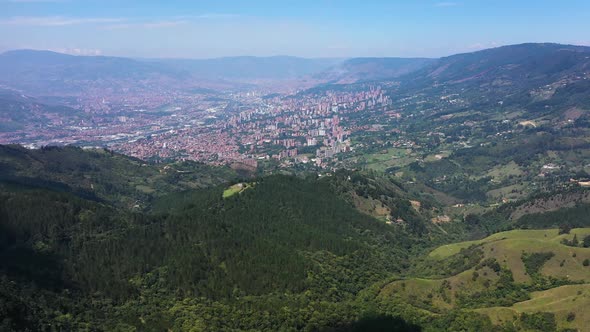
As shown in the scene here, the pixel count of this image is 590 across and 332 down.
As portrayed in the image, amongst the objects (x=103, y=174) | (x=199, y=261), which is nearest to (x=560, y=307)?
(x=199, y=261)

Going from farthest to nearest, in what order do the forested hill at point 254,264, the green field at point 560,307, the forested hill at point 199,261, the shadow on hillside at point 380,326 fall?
the forested hill at point 199,261
the forested hill at point 254,264
the shadow on hillside at point 380,326
the green field at point 560,307

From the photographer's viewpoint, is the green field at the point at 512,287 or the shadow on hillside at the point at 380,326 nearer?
the shadow on hillside at the point at 380,326

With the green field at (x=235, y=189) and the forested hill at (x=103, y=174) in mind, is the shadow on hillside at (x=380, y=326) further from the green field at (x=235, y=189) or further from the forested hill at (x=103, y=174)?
the forested hill at (x=103, y=174)

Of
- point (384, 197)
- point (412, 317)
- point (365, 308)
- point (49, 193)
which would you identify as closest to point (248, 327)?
point (365, 308)

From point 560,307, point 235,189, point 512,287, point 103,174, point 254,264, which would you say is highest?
point 235,189

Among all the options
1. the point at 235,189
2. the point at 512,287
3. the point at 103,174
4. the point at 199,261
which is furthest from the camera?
the point at 103,174

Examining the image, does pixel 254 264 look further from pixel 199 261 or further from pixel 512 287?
pixel 512 287

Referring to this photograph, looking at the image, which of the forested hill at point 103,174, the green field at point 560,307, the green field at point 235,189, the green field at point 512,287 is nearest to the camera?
the green field at point 560,307

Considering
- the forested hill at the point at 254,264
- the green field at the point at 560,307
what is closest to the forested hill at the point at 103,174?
the forested hill at the point at 254,264

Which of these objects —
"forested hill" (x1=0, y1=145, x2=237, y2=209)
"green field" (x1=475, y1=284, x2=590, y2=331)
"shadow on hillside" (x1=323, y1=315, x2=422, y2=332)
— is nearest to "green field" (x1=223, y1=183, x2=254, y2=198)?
"forested hill" (x1=0, y1=145, x2=237, y2=209)

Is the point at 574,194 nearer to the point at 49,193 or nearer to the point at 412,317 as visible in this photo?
the point at 412,317

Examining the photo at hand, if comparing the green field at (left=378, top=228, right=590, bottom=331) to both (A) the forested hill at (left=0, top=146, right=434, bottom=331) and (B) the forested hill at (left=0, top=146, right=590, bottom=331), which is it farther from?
(A) the forested hill at (left=0, top=146, right=434, bottom=331)
